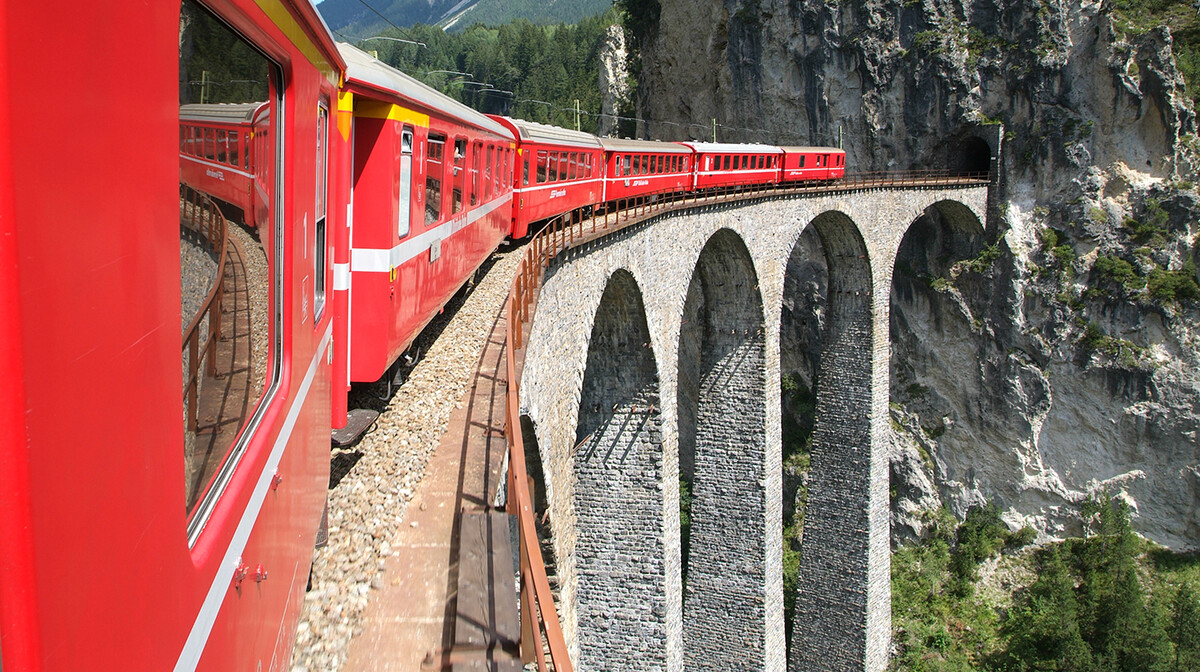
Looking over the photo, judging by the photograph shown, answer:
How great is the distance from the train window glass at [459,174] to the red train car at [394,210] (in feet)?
0.06

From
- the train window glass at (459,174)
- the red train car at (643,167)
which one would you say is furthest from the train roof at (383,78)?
the red train car at (643,167)

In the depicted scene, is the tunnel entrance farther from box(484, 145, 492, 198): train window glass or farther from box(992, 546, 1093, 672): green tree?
box(484, 145, 492, 198): train window glass

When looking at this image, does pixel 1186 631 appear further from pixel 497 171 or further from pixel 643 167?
pixel 497 171

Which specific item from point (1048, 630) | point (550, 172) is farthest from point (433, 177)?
point (1048, 630)

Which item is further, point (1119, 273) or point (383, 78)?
point (1119, 273)

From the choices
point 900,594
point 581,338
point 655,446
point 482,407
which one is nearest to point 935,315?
point 900,594

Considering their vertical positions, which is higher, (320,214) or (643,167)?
(643,167)

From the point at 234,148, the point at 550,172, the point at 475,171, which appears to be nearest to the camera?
the point at 234,148

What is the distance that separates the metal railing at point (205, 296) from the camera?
1.82 metres

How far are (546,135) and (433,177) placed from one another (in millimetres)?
6545

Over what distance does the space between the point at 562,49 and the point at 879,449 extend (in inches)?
2522

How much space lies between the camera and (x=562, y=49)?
7900cm

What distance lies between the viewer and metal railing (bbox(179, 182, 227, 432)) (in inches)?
71.6

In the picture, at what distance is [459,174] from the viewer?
8.50 meters
